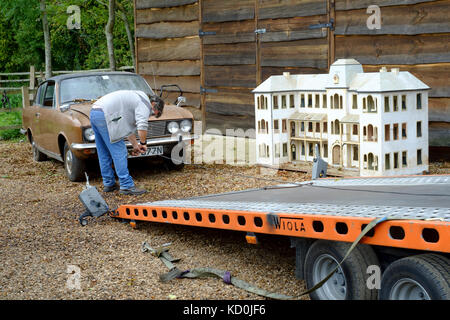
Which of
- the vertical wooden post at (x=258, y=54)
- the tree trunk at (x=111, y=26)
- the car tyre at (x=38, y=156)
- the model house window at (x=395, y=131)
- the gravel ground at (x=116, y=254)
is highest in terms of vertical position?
the tree trunk at (x=111, y=26)

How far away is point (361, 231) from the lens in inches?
151

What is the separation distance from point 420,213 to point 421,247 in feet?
1.03

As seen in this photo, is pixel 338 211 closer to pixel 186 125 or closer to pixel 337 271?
pixel 337 271

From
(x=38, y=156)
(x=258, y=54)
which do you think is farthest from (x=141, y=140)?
(x=258, y=54)

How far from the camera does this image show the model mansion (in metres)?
8.53

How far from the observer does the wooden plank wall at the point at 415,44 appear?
9617 mm

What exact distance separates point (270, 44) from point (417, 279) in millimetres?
9632

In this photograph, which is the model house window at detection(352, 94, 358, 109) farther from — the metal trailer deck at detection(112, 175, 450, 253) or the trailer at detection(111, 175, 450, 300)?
the trailer at detection(111, 175, 450, 300)

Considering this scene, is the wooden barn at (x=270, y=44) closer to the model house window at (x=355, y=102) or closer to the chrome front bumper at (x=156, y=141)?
the model house window at (x=355, y=102)

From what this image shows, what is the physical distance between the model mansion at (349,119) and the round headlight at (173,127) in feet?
4.27

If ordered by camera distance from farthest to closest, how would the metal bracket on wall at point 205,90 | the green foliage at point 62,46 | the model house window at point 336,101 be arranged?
the green foliage at point 62,46, the metal bracket on wall at point 205,90, the model house window at point 336,101

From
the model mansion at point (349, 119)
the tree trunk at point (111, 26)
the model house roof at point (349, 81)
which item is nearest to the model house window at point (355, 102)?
the model mansion at point (349, 119)

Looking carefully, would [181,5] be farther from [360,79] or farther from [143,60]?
[360,79]
